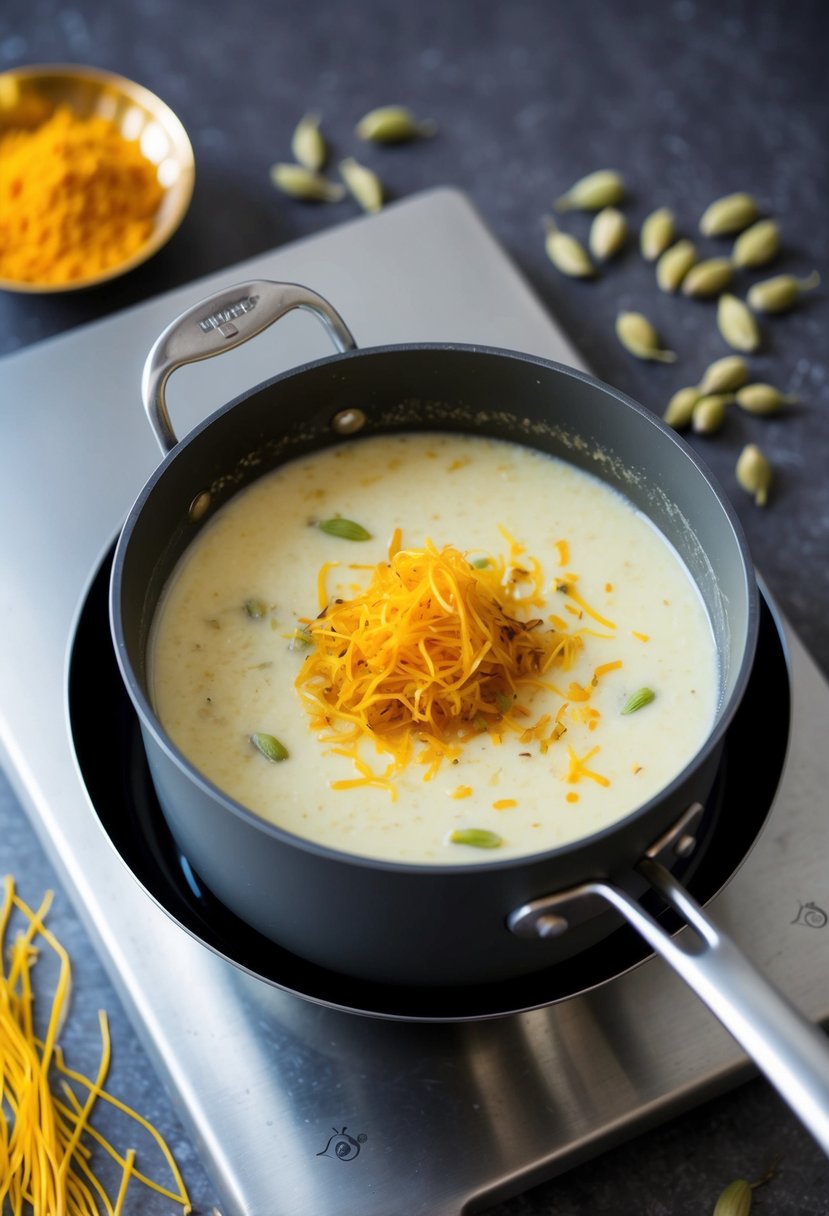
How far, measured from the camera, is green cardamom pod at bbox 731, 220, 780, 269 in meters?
2.11

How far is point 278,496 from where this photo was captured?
1532mm

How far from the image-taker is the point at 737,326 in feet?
6.70

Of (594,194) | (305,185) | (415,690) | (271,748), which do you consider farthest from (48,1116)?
(594,194)

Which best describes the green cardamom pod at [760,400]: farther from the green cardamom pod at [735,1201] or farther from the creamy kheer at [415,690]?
the green cardamom pod at [735,1201]

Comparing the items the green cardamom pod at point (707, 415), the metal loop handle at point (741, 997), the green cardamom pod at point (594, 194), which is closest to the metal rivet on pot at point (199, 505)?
the metal loop handle at point (741, 997)

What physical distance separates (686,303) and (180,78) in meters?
0.96

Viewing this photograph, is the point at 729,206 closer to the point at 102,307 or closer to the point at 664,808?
the point at 102,307

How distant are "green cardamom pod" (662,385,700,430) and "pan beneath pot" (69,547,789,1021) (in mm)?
536

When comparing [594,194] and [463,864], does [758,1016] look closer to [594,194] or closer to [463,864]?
[463,864]

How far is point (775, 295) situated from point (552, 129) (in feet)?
1.72

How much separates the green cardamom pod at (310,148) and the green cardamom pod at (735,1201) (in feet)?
5.35

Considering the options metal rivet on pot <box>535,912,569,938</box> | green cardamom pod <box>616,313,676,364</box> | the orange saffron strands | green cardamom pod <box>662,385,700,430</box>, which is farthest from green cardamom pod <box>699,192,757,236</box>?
metal rivet on pot <box>535,912,569,938</box>

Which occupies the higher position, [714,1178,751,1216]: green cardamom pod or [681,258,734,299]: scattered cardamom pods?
[681,258,734,299]: scattered cardamom pods

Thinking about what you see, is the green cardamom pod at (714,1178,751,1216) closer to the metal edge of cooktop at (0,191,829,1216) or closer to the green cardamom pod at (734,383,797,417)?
the metal edge of cooktop at (0,191,829,1216)
